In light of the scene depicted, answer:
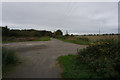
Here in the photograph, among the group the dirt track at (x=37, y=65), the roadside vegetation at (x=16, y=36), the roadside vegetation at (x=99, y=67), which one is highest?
the roadside vegetation at (x=16, y=36)

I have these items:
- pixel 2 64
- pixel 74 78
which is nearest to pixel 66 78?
pixel 74 78

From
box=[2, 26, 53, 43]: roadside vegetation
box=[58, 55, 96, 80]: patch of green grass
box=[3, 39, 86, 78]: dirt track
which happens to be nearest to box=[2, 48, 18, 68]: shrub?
box=[3, 39, 86, 78]: dirt track

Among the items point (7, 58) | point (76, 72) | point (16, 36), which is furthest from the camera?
point (16, 36)

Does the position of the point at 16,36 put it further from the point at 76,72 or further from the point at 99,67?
the point at 99,67

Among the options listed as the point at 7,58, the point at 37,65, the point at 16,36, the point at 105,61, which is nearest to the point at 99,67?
the point at 105,61

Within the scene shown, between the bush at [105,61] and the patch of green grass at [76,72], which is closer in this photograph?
the bush at [105,61]

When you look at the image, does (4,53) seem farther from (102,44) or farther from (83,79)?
(102,44)

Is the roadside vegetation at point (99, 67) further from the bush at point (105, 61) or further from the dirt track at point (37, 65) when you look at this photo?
the dirt track at point (37, 65)

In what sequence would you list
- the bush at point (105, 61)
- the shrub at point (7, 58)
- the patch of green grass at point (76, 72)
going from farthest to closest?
the shrub at point (7, 58) → the patch of green grass at point (76, 72) → the bush at point (105, 61)

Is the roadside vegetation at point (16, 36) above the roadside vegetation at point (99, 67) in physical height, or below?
above

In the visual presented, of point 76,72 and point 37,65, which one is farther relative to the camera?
point 37,65

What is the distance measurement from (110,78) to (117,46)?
2.19 metres

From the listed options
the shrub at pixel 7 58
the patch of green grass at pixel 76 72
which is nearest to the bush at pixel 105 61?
the patch of green grass at pixel 76 72

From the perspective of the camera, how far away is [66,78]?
10.1 feet
